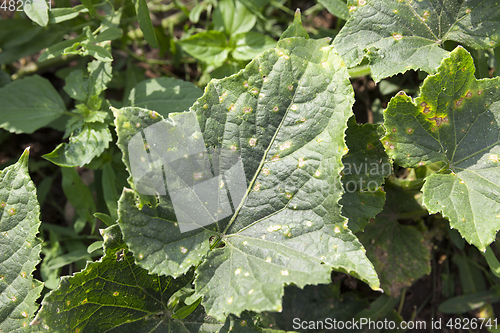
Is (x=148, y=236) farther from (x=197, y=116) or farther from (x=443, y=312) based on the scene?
(x=443, y=312)

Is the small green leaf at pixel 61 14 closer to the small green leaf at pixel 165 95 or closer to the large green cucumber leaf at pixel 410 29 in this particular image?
A: the small green leaf at pixel 165 95

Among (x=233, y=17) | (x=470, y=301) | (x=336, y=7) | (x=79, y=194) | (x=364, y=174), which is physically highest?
(x=336, y=7)

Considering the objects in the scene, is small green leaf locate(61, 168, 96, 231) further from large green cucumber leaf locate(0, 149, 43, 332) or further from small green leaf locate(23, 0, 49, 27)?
small green leaf locate(23, 0, 49, 27)

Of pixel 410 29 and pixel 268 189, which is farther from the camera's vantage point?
pixel 410 29

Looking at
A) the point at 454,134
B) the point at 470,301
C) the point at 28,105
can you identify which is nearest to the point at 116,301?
the point at 28,105

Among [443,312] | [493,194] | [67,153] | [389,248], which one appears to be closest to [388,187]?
[389,248]

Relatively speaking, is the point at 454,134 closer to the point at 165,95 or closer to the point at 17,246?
the point at 165,95

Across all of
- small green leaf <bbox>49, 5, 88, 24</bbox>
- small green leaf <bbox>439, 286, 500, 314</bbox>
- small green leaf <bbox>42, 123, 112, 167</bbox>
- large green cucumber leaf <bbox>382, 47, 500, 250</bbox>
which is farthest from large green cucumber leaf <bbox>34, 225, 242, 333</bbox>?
small green leaf <bbox>439, 286, 500, 314</bbox>
